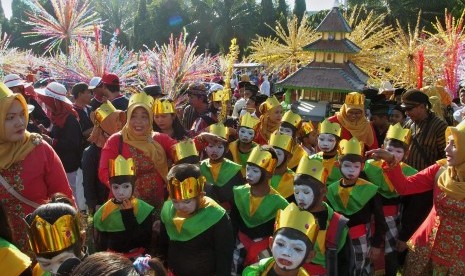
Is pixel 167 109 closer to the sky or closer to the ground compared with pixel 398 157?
closer to the sky

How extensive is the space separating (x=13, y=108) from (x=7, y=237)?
92 cm

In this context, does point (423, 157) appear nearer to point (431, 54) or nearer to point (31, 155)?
point (31, 155)

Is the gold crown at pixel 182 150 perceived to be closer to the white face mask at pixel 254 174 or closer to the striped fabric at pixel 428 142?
the white face mask at pixel 254 174

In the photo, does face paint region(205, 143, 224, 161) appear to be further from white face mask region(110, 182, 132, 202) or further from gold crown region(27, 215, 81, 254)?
gold crown region(27, 215, 81, 254)

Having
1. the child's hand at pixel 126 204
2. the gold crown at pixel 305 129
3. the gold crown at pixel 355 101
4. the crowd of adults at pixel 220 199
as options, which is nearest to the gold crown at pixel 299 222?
the crowd of adults at pixel 220 199

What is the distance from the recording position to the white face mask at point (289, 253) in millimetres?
2752

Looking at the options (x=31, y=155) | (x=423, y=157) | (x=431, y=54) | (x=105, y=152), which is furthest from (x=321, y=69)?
(x=31, y=155)

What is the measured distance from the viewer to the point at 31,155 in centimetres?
316

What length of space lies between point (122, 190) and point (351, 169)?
1972 mm

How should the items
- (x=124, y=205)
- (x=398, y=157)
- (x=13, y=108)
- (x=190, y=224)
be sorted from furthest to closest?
1. (x=398, y=157)
2. (x=124, y=205)
3. (x=190, y=224)
4. (x=13, y=108)

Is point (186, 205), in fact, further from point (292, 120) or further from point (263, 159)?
point (292, 120)

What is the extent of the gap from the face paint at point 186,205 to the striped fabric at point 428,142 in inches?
114

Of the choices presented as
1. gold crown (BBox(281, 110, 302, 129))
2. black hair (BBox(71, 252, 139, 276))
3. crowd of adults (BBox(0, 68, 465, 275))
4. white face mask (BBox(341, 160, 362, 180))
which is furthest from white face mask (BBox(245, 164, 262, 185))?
black hair (BBox(71, 252, 139, 276))

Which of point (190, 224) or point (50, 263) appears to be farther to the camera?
point (190, 224)
